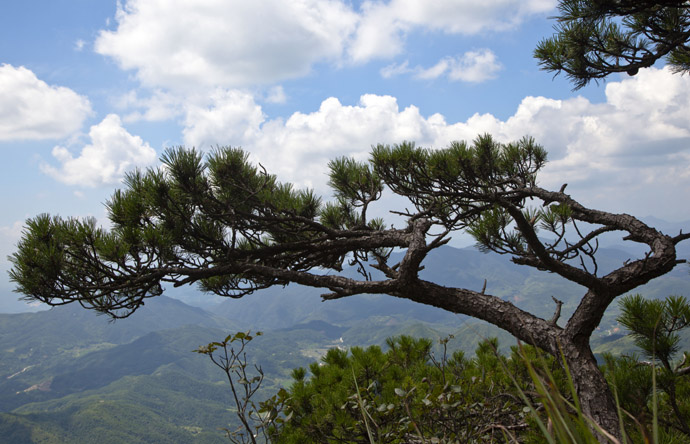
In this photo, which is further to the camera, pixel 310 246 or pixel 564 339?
pixel 310 246

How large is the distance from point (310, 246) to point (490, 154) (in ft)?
7.44

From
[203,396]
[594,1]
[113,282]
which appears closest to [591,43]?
[594,1]

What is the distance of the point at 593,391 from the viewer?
2.85m

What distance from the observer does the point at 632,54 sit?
4.35 metres

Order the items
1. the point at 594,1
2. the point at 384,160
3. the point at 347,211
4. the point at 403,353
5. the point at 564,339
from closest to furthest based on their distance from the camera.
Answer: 1. the point at 564,339
2. the point at 594,1
3. the point at 384,160
4. the point at 347,211
5. the point at 403,353

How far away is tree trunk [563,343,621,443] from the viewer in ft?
9.05

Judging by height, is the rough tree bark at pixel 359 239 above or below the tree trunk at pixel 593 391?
above

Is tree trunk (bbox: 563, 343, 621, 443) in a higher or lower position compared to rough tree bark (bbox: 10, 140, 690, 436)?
lower

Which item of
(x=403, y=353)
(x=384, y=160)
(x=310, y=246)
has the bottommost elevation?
(x=403, y=353)

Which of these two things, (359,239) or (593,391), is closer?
(593,391)

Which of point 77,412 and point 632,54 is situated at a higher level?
point 632,54

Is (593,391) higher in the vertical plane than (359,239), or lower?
lower

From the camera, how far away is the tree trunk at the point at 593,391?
276 cm

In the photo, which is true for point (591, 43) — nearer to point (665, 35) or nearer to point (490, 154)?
point (665, 35)
